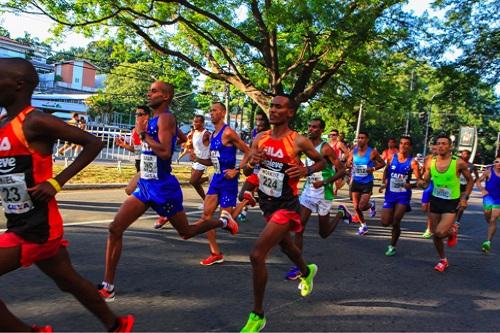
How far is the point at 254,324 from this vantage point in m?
3.69

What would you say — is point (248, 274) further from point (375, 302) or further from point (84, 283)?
point (84, 283)

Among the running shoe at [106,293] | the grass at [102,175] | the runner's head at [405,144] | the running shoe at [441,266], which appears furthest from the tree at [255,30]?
the running shoe at [106,293]

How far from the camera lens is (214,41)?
17.2m

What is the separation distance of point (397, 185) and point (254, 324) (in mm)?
4765

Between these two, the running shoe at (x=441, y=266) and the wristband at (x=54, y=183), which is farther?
the running shoe at (x=441, y=266)

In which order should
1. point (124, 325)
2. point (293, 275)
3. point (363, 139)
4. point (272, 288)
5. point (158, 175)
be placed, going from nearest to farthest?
point (124, 325)
point (158, 175)
point (272, 288)
point (293, 275)
point (363, 139)

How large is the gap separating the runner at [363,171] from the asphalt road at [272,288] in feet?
3.34

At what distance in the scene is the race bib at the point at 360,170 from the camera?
Answer: 901 centimetres

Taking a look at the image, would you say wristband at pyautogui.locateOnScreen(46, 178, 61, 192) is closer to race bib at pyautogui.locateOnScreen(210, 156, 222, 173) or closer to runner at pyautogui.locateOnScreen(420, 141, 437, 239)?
race bib at pyautogui.locateOnScreen(210, 156, 222, 173)

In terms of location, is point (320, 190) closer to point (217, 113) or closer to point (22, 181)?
point (217, 113)

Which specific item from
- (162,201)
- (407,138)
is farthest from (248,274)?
(407,138)

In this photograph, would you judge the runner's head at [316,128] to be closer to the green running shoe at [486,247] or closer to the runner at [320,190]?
the runner at [320,190]

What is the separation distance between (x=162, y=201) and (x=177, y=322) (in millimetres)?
1178

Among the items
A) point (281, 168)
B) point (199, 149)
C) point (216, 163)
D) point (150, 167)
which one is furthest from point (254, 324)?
point (199, 149)
